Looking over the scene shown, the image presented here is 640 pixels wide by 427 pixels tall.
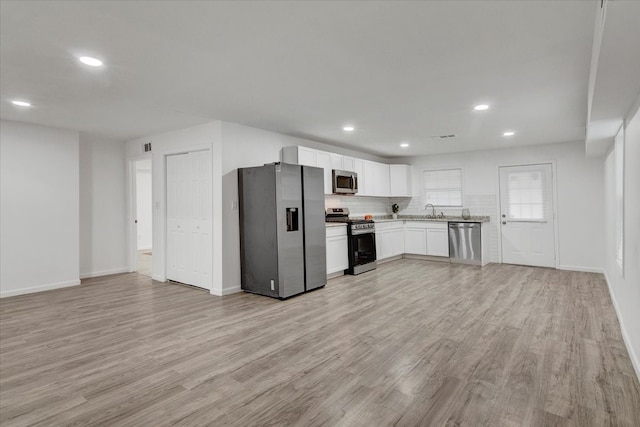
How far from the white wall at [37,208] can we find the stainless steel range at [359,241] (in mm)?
4323

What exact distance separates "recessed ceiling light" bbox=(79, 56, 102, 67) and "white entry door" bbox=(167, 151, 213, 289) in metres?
2.17

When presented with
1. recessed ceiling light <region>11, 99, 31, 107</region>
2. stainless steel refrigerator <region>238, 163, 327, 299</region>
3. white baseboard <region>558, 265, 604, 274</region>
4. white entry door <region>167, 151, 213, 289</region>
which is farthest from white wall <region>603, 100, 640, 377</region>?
recessed ceiling light <region>11, 99, 31, 107</region>

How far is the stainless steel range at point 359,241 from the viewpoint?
6004 mm

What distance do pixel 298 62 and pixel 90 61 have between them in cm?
172

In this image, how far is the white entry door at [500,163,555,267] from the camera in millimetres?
6574

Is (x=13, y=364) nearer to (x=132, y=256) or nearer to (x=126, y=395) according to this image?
(x=126, y=395)

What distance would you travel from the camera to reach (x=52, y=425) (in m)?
1.92

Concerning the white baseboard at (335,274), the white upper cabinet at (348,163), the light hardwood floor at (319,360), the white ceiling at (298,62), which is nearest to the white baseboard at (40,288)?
the light hardwood floor at (319,360)

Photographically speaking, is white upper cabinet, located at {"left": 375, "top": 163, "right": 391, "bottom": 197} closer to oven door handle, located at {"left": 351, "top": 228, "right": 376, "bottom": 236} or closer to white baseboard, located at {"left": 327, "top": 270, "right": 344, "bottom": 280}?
oven door handle, located at {"left": 351, "top": 228, "right": 376, "bottom": 236}

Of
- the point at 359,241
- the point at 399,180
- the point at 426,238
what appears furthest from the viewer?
the point at 399,180

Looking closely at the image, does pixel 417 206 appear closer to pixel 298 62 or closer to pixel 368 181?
pixel 368 181

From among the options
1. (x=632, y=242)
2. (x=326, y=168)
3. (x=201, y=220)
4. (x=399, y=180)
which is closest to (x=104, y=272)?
(x=201, y=220)

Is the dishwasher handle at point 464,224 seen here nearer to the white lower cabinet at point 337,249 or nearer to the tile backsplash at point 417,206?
the tile backsplash at point 417,206

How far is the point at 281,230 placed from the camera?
4.52 metres
